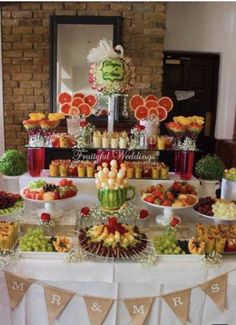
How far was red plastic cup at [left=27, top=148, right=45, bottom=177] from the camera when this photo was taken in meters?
2.54

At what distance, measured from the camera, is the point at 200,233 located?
6.57 ft

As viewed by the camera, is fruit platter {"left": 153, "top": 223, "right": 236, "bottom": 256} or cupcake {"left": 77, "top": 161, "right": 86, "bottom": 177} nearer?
fruit platter {"left": 153, "top": 223, "right": 236, "bottom": 256}

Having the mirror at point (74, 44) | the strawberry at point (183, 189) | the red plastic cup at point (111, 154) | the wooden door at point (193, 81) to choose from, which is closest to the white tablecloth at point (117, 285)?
the strawberry at point (183, 189)

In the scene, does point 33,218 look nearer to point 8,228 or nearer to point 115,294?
point 8,228

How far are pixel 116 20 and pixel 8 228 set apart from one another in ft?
10.8

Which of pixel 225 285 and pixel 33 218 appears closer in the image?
pixel 225 285

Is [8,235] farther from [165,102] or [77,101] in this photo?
[165,102]

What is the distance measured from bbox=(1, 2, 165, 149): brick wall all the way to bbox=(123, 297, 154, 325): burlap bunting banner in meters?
3.24

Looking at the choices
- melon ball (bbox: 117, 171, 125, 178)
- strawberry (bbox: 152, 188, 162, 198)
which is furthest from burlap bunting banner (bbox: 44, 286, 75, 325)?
strawberry (bbox: 152, 188, 162, 198)

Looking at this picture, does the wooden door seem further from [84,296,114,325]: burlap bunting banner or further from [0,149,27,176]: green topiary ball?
[84,296,114,325]: burlap bunting banner

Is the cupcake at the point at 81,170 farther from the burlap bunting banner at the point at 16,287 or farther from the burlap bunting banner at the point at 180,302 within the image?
the burlap bunting banner at the point at 180,302

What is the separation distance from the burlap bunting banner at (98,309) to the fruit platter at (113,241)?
0.78ft

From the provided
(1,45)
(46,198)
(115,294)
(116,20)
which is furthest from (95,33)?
(115,294)

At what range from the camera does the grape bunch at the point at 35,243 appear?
1883 millimetres
